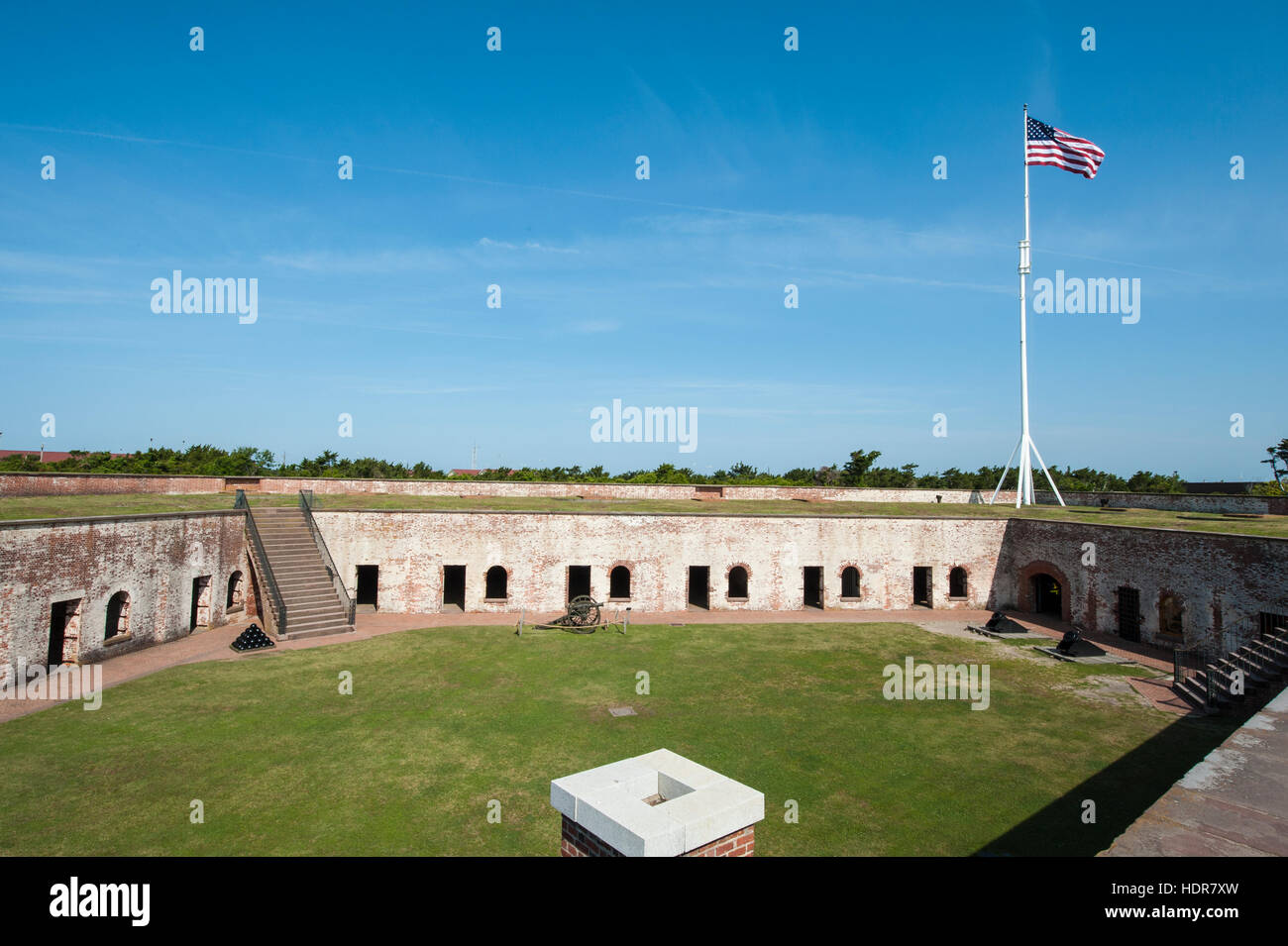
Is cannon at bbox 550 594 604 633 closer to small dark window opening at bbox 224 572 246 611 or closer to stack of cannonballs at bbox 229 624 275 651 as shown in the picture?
stack of cannonballs at bbox 229 624 275 651

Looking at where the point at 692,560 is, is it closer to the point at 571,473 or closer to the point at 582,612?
the point at 582,612

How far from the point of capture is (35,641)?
42.0 ft

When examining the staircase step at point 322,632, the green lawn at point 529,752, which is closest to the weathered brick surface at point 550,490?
the staircase step at point 322,632

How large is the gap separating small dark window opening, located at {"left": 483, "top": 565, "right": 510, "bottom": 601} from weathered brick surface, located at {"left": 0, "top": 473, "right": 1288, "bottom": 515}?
27.1ft

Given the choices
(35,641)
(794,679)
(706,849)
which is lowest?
(794,679)

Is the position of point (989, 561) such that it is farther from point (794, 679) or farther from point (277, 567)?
point (277, 567)

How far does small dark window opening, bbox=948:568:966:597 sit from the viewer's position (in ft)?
74.9

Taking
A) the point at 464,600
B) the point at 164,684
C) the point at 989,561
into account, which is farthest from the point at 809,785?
the point at 989,561

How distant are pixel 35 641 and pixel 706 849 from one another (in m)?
15.7

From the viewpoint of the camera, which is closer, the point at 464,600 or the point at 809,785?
the point at 809,785

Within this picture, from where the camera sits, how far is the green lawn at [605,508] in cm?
1659

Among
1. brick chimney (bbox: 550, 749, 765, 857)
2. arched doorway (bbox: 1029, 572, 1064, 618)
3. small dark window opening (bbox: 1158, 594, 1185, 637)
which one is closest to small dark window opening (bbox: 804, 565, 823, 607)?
arched doorway (bbox: 1029, 572, 1064, 618)

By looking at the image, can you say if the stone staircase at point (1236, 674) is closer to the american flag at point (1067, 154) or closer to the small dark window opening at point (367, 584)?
the american flag at point (1067, 154)

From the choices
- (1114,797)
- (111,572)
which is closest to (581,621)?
(111,572)
